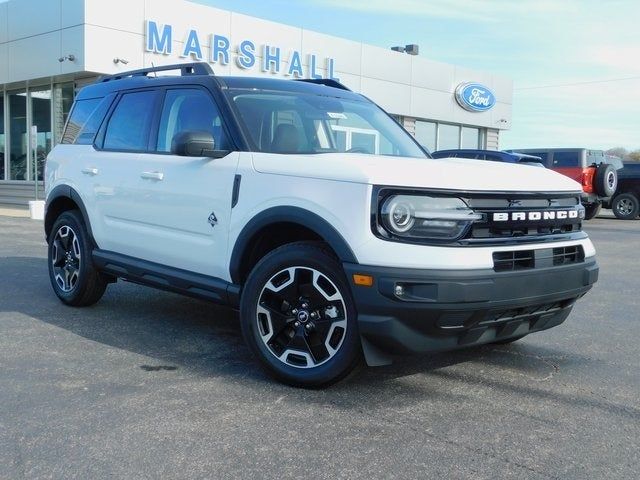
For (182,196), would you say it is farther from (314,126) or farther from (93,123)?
(93,123)

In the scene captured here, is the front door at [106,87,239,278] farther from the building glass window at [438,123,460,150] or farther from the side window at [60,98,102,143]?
the building glass window at [438,123,460,150]

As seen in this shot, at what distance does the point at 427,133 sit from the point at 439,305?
2647 centimetres

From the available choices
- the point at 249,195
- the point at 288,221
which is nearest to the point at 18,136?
the point at 249,195

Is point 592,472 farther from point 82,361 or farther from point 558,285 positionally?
point 82,361

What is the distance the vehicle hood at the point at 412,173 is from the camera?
11.6ft

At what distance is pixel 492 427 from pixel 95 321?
347 cm

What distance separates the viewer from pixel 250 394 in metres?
3.81

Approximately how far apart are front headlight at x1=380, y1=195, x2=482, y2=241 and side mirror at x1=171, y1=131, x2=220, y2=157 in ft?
4.43

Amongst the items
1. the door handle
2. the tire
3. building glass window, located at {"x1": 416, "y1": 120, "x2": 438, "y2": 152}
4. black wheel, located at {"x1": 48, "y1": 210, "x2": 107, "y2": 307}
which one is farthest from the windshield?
building glass window, located at {"x1": 416, "y1": 120, "x2": 438, "y2": 152}

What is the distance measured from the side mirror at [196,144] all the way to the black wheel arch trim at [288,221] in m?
0.58

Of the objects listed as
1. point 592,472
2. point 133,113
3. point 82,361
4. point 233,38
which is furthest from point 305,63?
point 592,472

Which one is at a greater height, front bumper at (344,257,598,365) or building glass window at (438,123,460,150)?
building glass window at (438,123,460,150)

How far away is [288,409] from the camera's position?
3.60 meters

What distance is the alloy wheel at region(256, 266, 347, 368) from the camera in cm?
377
